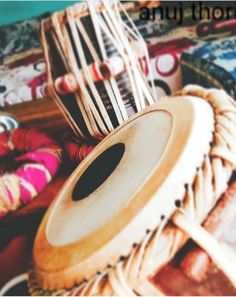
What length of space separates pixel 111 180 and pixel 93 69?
0.29 m

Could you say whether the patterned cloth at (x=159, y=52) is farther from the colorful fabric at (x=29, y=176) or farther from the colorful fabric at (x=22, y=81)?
the colorful fabric at (x=29, y=176)

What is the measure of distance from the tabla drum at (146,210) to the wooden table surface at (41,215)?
0.06ft

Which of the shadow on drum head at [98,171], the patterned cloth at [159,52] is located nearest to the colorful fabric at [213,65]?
the patterned cloth at [159,52]

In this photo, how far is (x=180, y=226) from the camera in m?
0.40

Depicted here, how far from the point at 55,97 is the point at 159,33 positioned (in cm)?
48

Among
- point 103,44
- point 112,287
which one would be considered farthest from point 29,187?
point 112,287

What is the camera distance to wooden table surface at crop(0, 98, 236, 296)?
41 cm

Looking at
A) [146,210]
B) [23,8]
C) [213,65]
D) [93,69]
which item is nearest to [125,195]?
[146,210]

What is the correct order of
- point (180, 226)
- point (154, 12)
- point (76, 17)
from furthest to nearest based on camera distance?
point (154, 12) → point (76, 17) → point (180, 226)

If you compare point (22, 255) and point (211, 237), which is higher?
point (211, 237)

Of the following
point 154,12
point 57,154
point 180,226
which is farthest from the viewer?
point 154,12

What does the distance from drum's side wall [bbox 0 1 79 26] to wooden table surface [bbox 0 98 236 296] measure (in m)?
0.22

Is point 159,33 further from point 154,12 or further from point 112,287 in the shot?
point 112,287

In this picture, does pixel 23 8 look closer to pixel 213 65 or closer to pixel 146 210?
pixel 213 65
